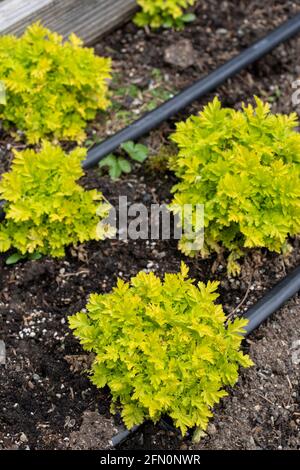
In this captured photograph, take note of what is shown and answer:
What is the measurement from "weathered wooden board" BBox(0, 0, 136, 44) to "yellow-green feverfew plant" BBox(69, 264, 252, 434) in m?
1.76

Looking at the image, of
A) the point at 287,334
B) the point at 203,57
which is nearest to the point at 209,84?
the point at 203,57

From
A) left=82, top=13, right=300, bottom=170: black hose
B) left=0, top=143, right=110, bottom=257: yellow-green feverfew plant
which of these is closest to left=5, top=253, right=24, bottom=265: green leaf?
left=0, top=143, right=110, bottom=257: yellow-green feverfew plant

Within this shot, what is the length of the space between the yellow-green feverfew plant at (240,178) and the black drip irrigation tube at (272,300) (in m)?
0.16

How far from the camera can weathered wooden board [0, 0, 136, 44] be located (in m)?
4.27

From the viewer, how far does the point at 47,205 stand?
3629mm

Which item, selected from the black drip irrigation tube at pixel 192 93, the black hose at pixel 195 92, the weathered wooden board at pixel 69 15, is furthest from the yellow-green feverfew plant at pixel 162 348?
the weathered wooden board at pixel 69 15

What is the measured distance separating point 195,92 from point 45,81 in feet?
2.65

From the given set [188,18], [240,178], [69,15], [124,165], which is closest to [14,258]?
[124,165]

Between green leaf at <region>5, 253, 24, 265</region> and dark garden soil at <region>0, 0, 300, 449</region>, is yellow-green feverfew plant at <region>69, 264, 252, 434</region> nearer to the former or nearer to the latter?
dark garden soil at <region>0, 0, 300, 449</region>

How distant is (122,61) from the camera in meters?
4.62

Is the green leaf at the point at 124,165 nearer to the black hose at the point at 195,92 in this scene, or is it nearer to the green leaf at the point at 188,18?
the black hose at the point at 195,92

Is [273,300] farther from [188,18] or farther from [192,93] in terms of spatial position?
[188,18]

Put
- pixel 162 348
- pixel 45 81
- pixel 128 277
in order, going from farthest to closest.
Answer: pixel 45 81, pixel 128 277, pixel 162 348

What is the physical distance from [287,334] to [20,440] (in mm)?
1219
